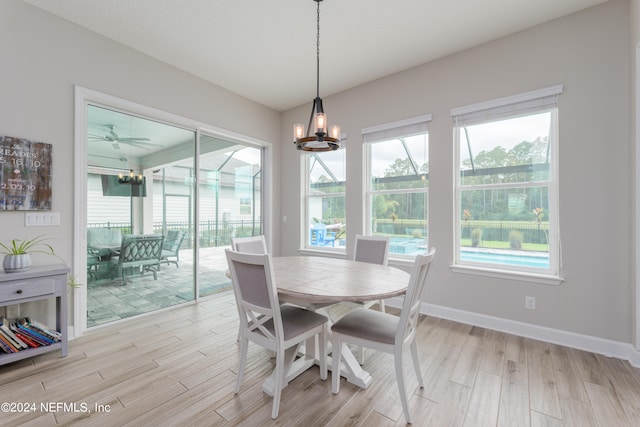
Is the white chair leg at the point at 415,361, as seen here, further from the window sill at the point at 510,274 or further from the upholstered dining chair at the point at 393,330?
the window sill at the point at 510,274

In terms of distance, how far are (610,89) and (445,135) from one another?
1.34 meters

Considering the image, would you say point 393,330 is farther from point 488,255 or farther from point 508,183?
point 508,183

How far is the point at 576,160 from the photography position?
2.51 meters

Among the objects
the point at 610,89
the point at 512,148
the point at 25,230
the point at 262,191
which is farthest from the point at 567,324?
the point at 25,230

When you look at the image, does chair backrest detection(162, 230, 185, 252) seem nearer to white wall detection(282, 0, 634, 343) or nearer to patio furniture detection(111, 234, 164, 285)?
patio furniture detection(111, 234, 164, 285)

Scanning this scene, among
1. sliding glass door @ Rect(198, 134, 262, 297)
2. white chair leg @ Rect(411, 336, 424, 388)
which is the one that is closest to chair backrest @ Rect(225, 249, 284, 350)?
white chair leg @ Rect(411, 336, 424, 388)

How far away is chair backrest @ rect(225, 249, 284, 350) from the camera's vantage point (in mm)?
1635

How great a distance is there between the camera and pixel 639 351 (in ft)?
7.11

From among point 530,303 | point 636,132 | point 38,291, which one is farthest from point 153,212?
point 636,132

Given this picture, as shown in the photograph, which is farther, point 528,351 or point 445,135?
point 445,135

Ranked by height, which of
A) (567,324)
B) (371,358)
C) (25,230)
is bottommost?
(371,358)

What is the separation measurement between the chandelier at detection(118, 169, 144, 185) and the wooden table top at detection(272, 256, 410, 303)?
77.5 inches

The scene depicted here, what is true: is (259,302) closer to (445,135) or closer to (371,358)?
(371,358)

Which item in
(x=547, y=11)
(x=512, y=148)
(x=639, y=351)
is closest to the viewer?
(x=639, y=351)
